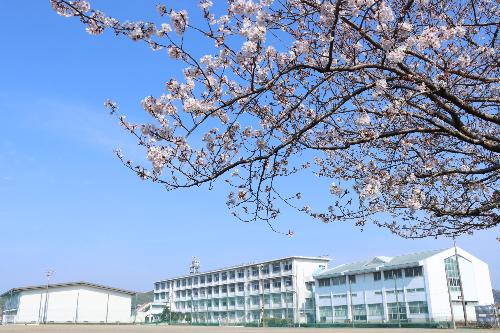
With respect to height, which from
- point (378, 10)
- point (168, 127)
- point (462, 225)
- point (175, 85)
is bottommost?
point (462, 225)

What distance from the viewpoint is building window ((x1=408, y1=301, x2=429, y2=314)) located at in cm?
4834

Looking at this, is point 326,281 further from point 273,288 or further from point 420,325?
point 420,325

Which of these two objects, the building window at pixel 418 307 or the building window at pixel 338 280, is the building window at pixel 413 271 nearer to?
the building window at pixel 418 307

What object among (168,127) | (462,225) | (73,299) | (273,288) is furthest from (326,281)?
(168,127)

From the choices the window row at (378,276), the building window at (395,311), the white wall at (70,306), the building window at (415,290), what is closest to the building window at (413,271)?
the window row at (378,276)

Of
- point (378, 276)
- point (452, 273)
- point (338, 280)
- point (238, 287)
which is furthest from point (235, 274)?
point (452, 273)

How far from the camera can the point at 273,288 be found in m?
72.2

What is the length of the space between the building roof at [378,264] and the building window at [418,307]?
400 cm

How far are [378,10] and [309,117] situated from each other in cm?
242

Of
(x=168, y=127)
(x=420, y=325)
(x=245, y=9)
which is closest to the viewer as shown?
(x=245, y=9)

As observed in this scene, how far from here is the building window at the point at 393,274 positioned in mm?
51938

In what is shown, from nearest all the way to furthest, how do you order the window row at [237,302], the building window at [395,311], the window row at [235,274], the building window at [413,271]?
the building window at [413,271] → the building window at [395,311] → the window row at [237,302] → the window row at [235,274]

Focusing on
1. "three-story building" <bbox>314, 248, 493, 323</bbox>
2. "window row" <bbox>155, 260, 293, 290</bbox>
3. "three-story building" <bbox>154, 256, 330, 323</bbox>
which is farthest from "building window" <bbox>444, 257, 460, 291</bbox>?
"window row" <bbox>155, 260, 293, 290</bbox>

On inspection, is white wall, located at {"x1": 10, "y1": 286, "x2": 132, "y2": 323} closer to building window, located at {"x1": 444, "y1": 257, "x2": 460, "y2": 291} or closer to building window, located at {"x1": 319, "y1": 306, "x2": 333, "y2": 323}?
building window, located at {"x1": 319, "y1": 306, "x2": 333, "y2": 323}
